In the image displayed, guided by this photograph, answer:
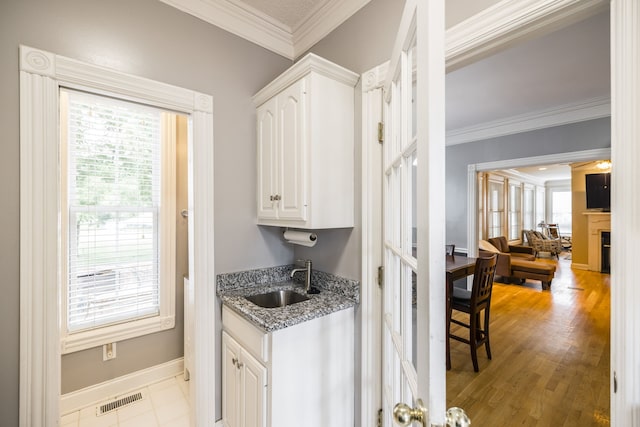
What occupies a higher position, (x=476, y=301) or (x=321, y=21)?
(x=321, y=21)

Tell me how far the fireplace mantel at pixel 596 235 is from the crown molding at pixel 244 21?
787 centimetres

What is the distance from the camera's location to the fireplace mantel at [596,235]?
245 inches

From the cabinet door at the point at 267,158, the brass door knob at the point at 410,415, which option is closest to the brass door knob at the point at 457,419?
the brass door knob at the point at 410,415

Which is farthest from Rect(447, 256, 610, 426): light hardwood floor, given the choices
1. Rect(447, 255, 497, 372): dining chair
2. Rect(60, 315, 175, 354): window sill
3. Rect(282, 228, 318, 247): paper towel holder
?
Rect(60, 315, 175, 354): window sill

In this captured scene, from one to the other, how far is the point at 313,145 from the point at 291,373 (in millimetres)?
1133

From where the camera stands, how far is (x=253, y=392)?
1.38 metres

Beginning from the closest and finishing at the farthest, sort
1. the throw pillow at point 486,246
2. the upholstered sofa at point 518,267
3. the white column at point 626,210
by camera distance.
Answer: the white column at point 626,210
the upholstered sofa at point 518,267
the throw pillow at point 486,246

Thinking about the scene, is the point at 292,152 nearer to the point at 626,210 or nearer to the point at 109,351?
the point at 626,210

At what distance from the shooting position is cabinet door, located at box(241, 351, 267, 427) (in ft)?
4.25

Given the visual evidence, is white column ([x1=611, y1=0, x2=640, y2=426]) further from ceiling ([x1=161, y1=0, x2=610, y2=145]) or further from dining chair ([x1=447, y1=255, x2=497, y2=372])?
dining chair ([x1=447, y1=255, x2=497, y2=372])

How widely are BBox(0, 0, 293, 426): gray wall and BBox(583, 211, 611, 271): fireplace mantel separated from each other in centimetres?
773

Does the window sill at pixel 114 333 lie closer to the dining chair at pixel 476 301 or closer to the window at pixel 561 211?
the dining chair at pixel 476 301

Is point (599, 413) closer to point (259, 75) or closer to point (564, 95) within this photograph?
point (564, 95)

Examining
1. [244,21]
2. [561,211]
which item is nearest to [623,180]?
[244,21]
